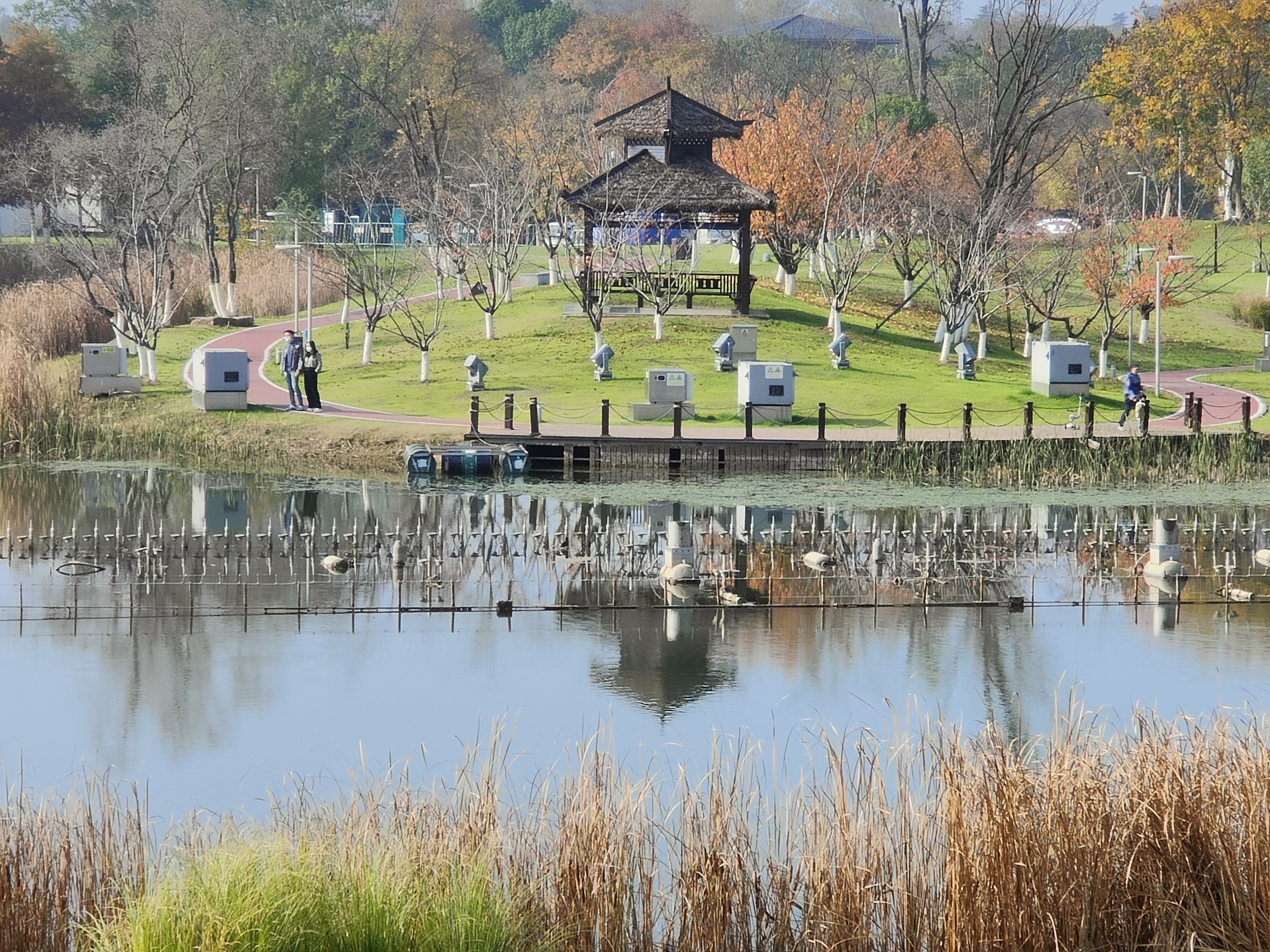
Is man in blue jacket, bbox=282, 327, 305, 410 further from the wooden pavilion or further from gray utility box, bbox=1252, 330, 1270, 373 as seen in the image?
gray utility box, bbox=1252, 330, 1270, 373

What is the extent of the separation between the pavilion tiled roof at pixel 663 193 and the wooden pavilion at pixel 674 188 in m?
0.03

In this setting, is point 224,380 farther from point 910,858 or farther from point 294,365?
point 910,858

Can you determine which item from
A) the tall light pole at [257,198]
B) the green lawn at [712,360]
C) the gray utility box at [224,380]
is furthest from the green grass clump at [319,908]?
the tall light pole at [257,198]

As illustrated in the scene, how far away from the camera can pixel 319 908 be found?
9766 mm

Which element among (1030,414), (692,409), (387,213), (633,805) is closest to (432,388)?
(692,409)

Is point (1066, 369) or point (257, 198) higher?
point (257, 198)

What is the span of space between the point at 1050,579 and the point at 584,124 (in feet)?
191

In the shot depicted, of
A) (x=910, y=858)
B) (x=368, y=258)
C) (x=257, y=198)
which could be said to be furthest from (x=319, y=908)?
(x=257, y=198)

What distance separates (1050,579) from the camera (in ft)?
75.5

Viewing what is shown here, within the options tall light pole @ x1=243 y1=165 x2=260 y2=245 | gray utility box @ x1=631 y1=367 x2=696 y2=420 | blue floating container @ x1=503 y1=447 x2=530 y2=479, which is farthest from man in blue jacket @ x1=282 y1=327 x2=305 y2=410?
tall light pole @ x1=243 y1=165 x2=260 y2=245

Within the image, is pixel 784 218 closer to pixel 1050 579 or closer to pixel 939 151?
pixel 939 151

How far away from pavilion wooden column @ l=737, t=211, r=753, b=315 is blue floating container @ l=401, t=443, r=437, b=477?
1897cm

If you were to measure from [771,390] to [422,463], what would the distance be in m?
8.07

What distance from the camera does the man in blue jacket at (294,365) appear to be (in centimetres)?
3797
